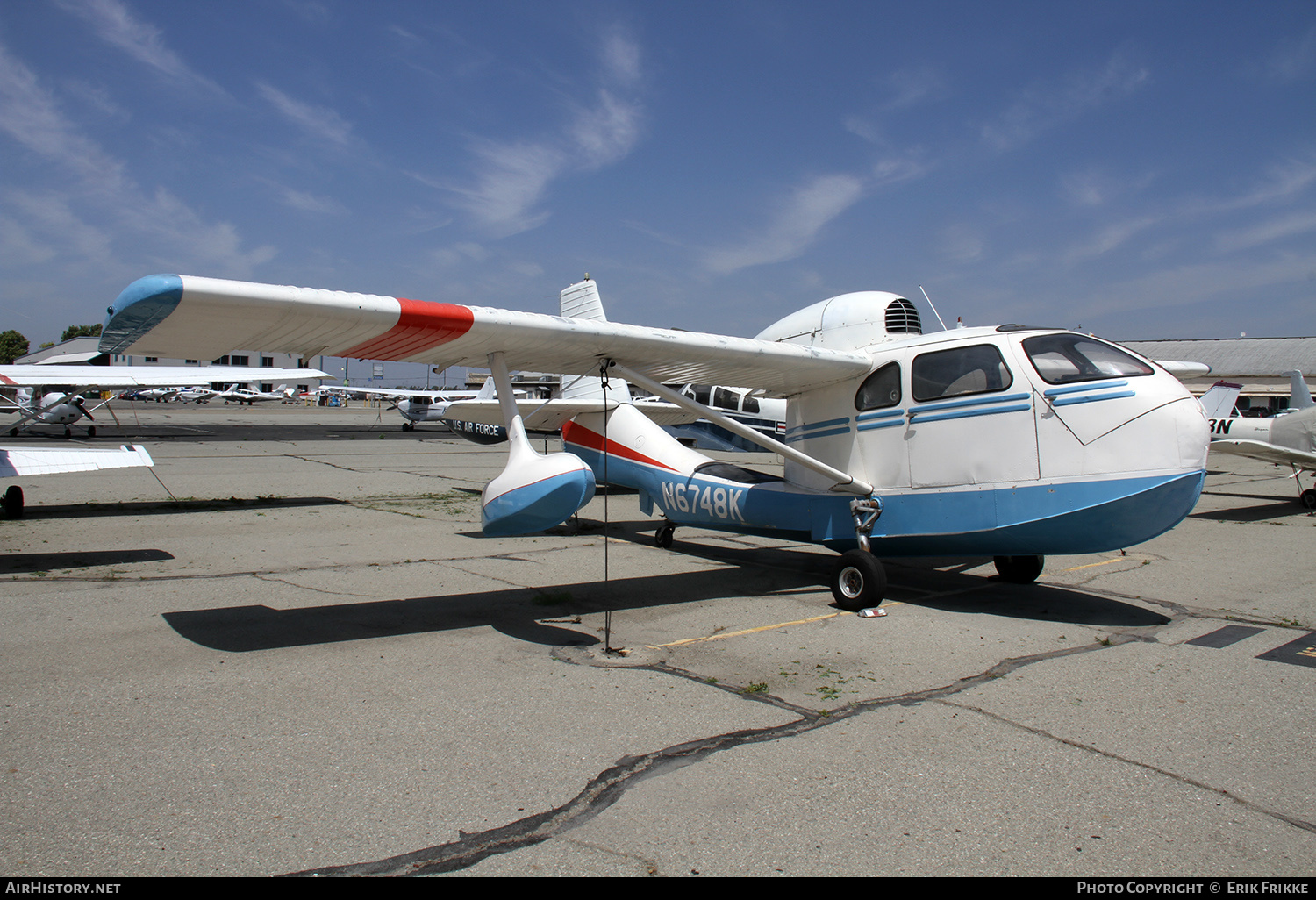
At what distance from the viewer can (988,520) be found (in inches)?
250

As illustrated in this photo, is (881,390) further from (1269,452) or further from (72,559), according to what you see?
(1269,452)

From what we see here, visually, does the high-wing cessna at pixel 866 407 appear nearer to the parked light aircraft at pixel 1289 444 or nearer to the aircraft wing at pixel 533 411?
the aircraft wing at pixel 533 411

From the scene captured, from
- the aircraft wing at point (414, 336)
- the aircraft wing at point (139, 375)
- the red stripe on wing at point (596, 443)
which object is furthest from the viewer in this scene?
the aircraft wing at point (139, 375)

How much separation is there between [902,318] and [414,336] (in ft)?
15.9

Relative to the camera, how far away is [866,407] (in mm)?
7336

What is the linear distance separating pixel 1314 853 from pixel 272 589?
7.65 metres

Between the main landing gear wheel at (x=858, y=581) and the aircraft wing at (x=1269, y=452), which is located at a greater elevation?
the aircraft wing at (x=1269, y=452)

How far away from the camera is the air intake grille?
761 cm

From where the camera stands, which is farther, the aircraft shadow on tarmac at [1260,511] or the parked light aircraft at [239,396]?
the parked light aircraft at [239,396]

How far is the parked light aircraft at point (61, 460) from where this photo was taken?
8984 mm

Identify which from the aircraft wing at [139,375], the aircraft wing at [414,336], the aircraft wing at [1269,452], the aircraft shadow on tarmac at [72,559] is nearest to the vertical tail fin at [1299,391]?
the aircraft wing at [1269,452]

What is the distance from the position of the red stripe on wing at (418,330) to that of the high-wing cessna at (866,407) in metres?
0.02

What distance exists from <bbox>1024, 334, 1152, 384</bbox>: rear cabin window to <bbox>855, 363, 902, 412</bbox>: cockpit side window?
3.86ft

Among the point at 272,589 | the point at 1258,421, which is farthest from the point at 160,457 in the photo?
the point at 1258,421
